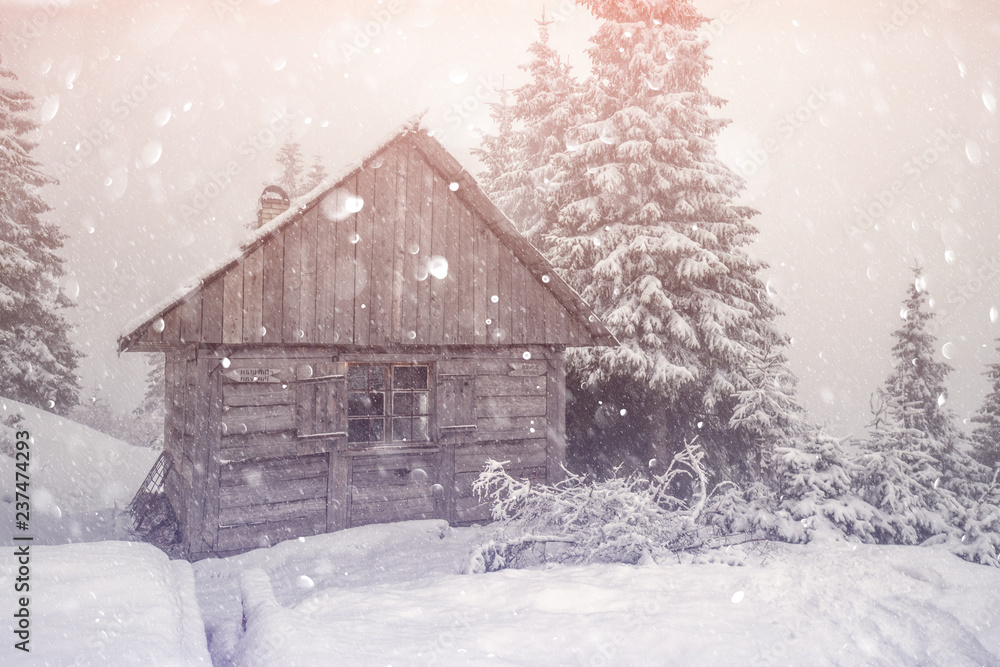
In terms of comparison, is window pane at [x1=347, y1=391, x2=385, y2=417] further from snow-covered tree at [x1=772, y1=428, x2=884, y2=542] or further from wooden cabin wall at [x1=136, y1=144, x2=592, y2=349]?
snow-covered tree at [x1=772, y1=428, x2=884, y2=542]

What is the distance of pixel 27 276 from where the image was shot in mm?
16922

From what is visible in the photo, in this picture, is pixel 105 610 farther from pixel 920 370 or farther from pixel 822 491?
pixel 920 370

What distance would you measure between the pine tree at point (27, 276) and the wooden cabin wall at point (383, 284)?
11875mm

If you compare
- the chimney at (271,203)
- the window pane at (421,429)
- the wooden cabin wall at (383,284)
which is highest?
the chimney at (271,203)

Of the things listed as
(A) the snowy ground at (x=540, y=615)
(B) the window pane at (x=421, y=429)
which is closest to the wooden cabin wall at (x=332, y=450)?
(B) the window pane at (x=421, y=429)

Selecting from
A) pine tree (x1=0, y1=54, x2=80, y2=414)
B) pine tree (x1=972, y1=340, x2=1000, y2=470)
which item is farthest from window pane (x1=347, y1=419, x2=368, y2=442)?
pine tree (x1=972, y1=340, x2=1000, y2=470)

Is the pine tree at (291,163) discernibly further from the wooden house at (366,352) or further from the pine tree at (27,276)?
the wooden house at (366,352)

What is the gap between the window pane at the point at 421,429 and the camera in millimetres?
9672

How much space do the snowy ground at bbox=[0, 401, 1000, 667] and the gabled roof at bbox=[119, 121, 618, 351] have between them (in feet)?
11.2

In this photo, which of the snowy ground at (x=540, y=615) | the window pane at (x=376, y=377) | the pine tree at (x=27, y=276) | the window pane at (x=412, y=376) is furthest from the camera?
the pine tree at (x=27, y=276)

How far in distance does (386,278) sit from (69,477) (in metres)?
9.52

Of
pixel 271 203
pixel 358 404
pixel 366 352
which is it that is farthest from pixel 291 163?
pixel 366 352

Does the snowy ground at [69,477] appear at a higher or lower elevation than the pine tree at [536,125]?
lower

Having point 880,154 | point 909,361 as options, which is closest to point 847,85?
point 880,154
